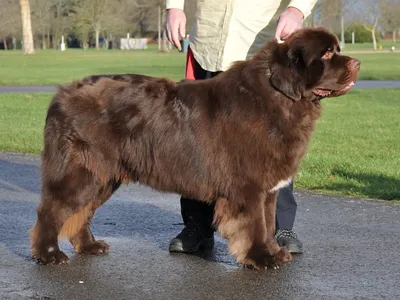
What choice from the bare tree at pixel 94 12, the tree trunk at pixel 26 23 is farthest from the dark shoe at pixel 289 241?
the bare tree at pixel 94 12

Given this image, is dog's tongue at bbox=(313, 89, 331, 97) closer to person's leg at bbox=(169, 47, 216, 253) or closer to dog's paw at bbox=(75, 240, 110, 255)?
person's leg at bbox=(169, 47, 216, 253)

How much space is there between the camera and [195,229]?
5.98 m

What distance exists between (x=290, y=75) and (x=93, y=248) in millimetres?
1990

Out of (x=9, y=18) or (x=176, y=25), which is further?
(x=9, y=18)

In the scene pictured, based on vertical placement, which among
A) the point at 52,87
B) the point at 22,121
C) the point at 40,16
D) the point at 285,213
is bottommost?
the point at 40,16

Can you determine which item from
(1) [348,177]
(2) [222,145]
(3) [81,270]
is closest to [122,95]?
(2) [222,145]

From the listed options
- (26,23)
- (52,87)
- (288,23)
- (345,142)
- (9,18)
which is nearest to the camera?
(288,23)

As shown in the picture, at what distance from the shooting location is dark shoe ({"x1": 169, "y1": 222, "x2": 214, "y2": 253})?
19.4ft

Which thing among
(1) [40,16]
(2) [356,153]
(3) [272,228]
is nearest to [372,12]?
(1) [40,16]

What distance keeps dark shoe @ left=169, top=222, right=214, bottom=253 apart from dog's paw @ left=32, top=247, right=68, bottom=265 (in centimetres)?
88

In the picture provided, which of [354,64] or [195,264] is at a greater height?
[354,64]

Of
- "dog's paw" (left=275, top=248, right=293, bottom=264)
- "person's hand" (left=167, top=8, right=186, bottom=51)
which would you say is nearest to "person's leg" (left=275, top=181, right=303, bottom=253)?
"dog's paw" (left=275, top=248, right=293, bottom=264)

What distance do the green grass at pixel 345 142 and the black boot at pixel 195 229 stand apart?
8.67ft

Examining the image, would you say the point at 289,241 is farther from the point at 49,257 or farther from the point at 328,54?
the point at 49,257
